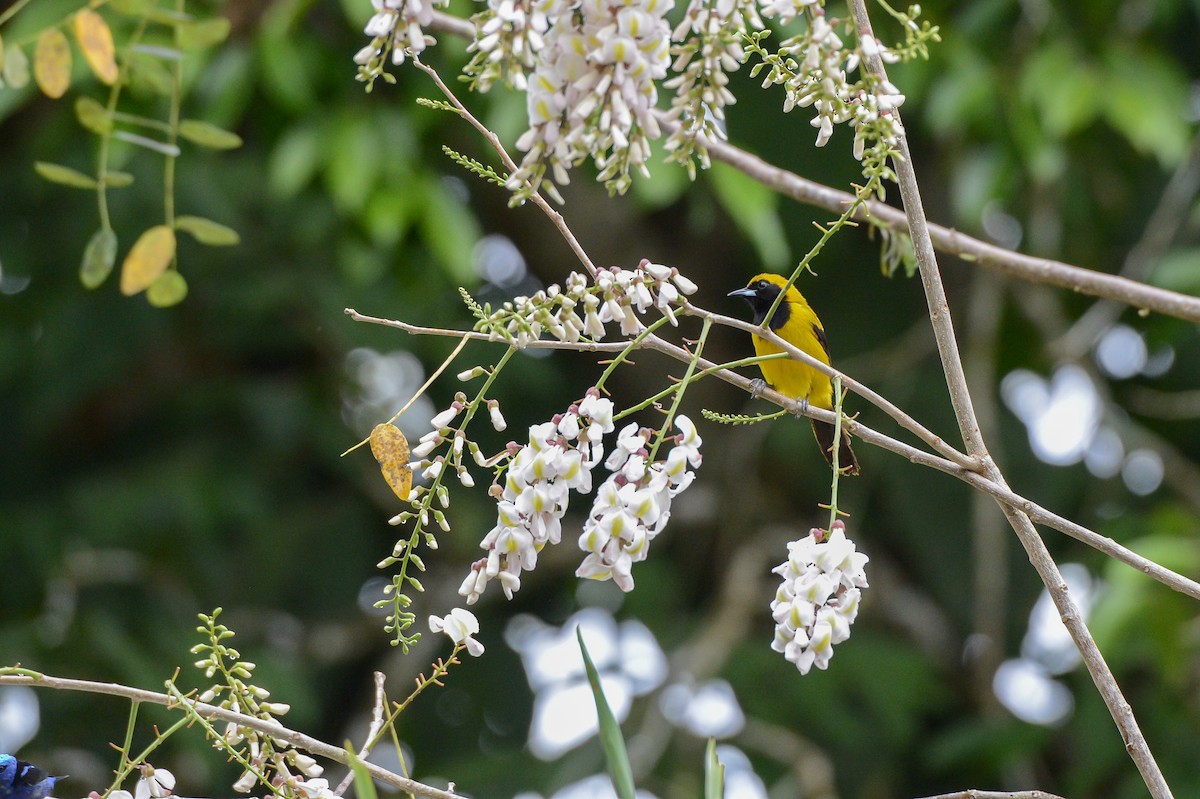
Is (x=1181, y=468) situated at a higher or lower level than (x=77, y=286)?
lower

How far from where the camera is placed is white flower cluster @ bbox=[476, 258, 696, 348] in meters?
1.26

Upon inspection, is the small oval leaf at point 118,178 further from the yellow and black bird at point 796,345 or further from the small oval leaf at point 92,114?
the yellow and black bird at point 796,345

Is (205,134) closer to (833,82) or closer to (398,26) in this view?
(398,26)

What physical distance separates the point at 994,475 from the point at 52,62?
3.54ft

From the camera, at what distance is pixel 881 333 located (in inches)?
229

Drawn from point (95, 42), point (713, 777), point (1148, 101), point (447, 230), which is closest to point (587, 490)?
point (713, 777)

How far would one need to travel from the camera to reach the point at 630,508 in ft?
3.96

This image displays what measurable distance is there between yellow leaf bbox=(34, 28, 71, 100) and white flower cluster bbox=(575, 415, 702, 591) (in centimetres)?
68

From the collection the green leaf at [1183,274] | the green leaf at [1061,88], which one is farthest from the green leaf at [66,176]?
the green leaf at [1183,274]

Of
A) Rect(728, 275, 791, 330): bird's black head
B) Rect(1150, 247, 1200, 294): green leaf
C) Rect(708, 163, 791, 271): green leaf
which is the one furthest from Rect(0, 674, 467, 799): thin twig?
Rect(1150, 247, 1200, 294): green leaf

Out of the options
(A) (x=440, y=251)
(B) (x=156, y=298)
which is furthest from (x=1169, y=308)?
(A) (x=440, y=251)

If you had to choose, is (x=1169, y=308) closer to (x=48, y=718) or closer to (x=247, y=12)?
(x=247, y=12)

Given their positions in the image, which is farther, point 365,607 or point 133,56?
point 365,607

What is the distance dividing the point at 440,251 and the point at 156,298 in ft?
8.37
